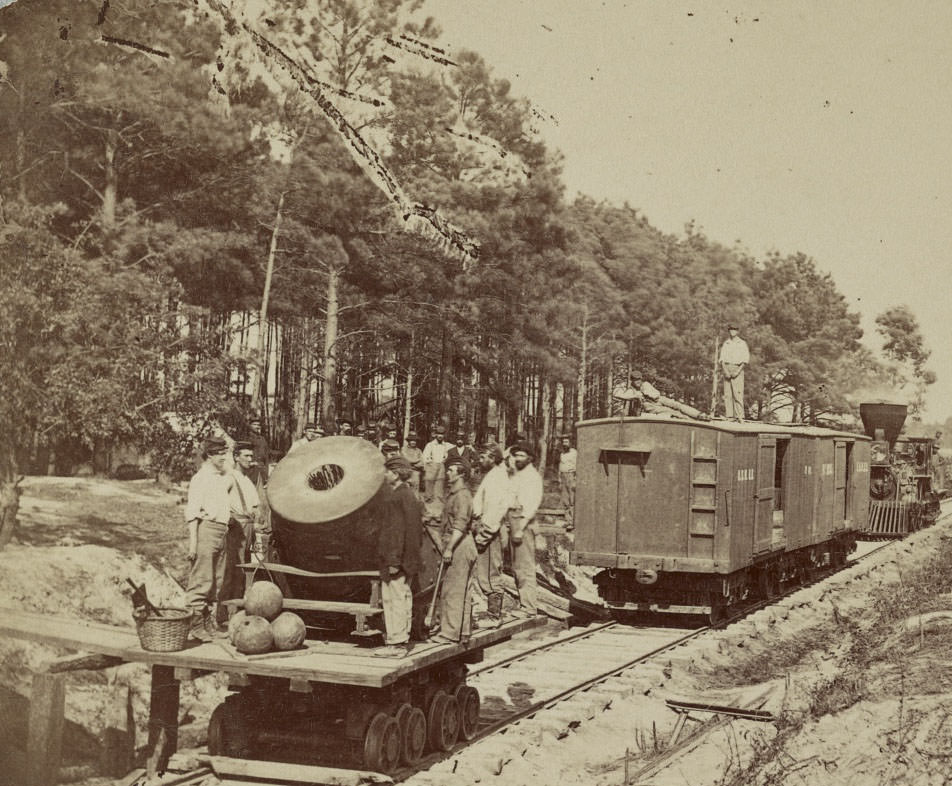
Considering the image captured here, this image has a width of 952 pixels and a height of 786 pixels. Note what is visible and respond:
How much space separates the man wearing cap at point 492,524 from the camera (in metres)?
10.6

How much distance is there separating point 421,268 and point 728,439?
1302 cm

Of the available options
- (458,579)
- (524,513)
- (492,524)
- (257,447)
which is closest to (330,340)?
(257,447)

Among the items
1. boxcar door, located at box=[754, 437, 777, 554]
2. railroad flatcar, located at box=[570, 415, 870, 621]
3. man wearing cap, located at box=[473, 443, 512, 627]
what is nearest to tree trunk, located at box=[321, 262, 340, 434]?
railroad flatcar, located at box=[570, 415, 870, 621]

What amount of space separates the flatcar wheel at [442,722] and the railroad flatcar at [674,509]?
6034mm

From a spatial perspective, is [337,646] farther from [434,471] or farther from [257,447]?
[434,471]

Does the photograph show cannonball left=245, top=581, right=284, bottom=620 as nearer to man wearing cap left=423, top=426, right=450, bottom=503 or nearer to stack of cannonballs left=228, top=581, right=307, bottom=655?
stack of cannonballs left=228, top=581, right=307, bottom=655

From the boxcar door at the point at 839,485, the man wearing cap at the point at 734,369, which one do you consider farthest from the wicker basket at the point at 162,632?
the boxcar door at the point at 839,485

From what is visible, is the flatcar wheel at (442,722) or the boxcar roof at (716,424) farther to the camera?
the boxcar roof at (716,424)

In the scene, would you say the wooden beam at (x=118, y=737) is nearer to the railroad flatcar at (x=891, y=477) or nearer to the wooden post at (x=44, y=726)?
the wooden post at (x=44, y=726)

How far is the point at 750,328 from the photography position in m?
53.7

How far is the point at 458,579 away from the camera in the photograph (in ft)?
31.4

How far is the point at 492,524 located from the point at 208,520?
134 inches

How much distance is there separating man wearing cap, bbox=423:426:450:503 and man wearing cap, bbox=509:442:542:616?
17.8 ft

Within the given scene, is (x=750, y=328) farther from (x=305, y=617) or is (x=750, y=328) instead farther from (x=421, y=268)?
(x=305, y=617)
